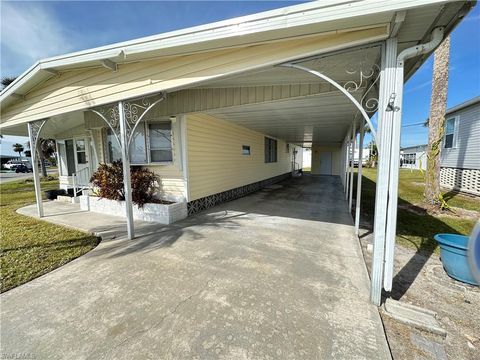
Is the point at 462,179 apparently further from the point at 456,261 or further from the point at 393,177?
the point at 393,177

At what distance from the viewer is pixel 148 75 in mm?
3613

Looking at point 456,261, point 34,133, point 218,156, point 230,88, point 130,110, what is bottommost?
point 456,261

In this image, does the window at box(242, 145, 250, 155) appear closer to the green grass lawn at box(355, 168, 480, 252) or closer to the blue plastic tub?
the green grass lawn at box(355, 168, 480, 252)

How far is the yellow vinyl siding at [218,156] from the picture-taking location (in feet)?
18.6

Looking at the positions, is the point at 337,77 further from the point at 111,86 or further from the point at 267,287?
the point at 111,86

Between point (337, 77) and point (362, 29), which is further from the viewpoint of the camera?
point (337, 77)

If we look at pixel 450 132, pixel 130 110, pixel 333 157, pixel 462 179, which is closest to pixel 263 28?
pixel 130 110

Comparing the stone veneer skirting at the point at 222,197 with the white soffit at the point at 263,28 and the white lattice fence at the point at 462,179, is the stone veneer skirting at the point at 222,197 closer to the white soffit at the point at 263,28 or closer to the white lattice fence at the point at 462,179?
the white soffit at the point at 263,28

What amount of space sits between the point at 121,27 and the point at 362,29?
5528mm

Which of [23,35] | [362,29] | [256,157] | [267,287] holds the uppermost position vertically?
[23,35]

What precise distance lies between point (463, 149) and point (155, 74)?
1292cm

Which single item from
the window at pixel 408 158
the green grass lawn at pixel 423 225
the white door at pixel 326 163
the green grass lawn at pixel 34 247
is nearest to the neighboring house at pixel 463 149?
the green grass lawn at pixel 423 225

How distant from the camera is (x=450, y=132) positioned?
10.8 metres

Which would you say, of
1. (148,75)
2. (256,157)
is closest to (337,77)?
(148,75)
